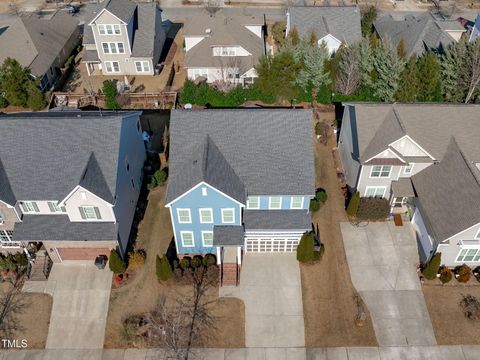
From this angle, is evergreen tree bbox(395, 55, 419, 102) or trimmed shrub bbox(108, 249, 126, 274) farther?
evergreen tree bbox(395, 55, 419, 102)

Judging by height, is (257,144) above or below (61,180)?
above

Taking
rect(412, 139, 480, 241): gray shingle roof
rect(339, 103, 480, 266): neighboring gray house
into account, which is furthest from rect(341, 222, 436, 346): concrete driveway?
rect(412, 139, 480, 241): gray shingle roof

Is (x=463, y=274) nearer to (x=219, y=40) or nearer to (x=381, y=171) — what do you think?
(x=381, y=171)

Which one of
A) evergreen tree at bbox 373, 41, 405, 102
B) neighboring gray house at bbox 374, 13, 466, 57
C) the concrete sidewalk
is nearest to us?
the concrete sidewalk

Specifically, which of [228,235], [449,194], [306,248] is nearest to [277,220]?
[306,248]

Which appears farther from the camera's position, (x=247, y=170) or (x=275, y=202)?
(x=275, y=202)

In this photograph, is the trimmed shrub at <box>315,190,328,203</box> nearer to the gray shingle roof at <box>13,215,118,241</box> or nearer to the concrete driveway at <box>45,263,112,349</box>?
the gray shingle roof at <box>13,215,118,241</box>
